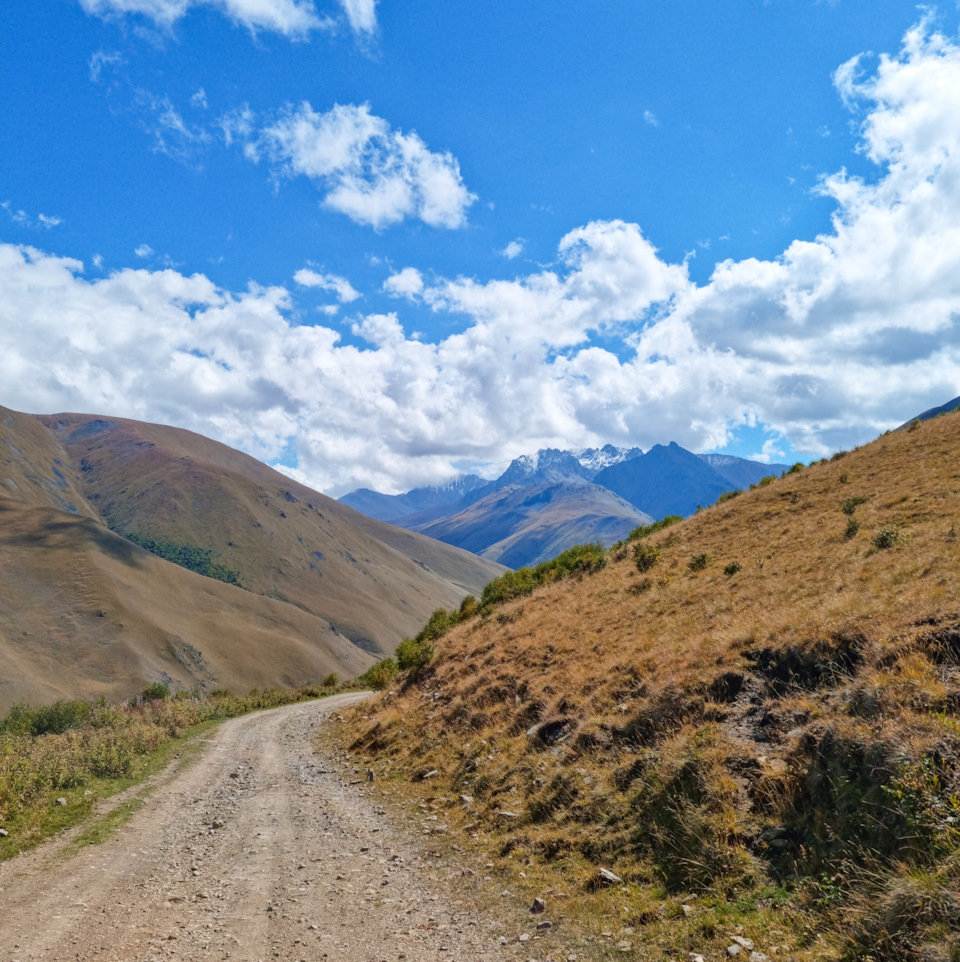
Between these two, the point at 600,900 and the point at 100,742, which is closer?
the point at 600,900

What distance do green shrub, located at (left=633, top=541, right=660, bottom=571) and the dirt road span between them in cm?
1777

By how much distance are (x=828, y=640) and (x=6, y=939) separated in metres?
15.4

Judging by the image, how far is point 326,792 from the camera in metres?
17.6

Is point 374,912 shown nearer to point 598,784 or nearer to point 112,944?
point 112,944

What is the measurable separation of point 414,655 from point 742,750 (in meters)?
24.9

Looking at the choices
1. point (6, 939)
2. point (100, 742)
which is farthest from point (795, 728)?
point (100, 742)

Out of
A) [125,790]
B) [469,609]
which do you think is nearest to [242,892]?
[125,790]

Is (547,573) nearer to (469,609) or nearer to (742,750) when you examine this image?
(469,609)

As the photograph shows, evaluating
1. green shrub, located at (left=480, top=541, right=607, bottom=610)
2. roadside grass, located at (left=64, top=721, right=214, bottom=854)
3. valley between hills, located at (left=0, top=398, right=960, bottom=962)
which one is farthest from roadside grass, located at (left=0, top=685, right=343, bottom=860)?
green shrub, located at (left=480, top=541, right=607, bottom=610)

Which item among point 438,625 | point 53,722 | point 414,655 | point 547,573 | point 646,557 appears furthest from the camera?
point 438,625

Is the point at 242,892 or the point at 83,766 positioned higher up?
the point at 242,892

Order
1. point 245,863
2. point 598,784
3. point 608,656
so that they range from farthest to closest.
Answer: point 608,656
point 598,784
point 245,863

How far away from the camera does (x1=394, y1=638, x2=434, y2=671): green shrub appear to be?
3259 centimetres

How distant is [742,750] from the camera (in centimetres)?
1067
